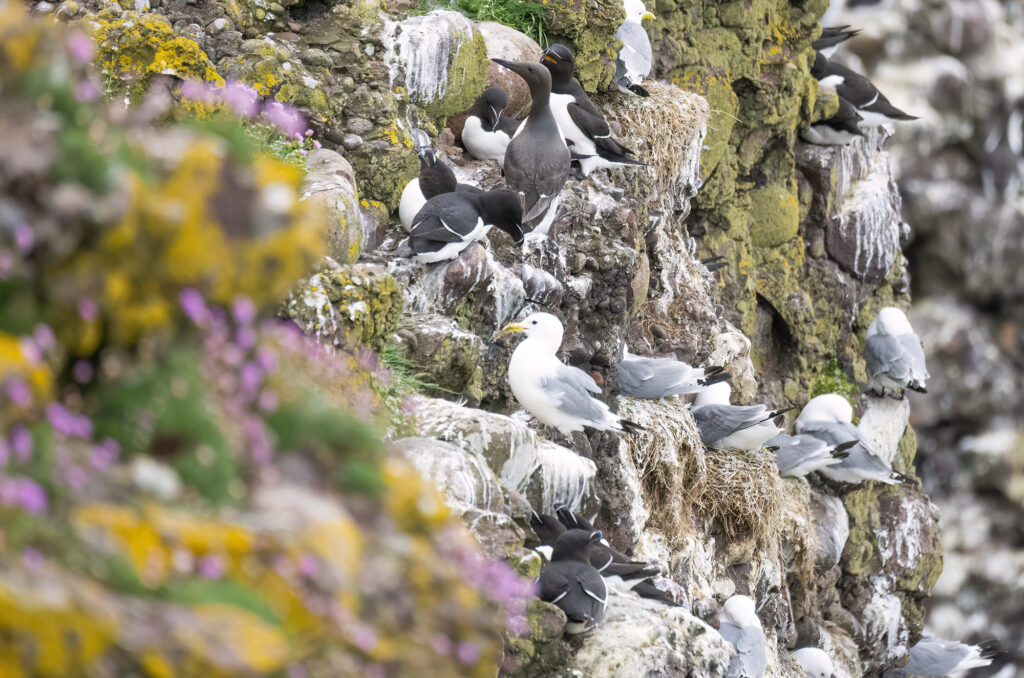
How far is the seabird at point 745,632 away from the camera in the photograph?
636 cm

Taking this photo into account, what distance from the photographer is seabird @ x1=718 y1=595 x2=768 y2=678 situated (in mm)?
6363

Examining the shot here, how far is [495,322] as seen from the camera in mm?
5508

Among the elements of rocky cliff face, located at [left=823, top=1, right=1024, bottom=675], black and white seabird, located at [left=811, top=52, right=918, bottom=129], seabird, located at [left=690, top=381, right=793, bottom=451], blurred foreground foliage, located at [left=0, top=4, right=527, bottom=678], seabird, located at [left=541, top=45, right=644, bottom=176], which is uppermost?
blurred foreground foliage, located at [left=0, top=4, right=527, bottom=678]

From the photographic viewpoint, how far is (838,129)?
35.7ft

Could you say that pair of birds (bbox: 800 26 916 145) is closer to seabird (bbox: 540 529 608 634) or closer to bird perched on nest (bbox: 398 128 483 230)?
bird perched on nest (bbox: 398 128 483 230)

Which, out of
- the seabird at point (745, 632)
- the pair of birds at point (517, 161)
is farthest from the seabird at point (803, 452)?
the pair of birds at point (517, 161)

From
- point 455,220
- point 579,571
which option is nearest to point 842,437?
point 455,220

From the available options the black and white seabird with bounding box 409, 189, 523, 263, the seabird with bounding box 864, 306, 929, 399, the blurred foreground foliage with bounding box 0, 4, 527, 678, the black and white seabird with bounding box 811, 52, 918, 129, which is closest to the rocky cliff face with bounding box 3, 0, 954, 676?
the blurred foreground foliage with bounding box 0, 4, 527, 678

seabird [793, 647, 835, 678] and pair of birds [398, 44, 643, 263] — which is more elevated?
pair of birds [398, 44, 643, 263]

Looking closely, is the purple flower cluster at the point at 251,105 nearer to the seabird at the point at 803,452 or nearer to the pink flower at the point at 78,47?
the pink flower at the point at 78,47

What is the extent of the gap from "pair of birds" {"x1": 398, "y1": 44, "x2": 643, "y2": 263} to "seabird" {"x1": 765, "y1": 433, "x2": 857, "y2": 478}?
11.5 ft

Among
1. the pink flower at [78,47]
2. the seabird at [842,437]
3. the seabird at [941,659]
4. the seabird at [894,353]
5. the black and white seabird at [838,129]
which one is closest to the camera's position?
the pink flower at [78,47]

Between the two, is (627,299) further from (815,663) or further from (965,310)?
(965,310)

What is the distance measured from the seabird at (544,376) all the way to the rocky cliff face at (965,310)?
37.3ft
